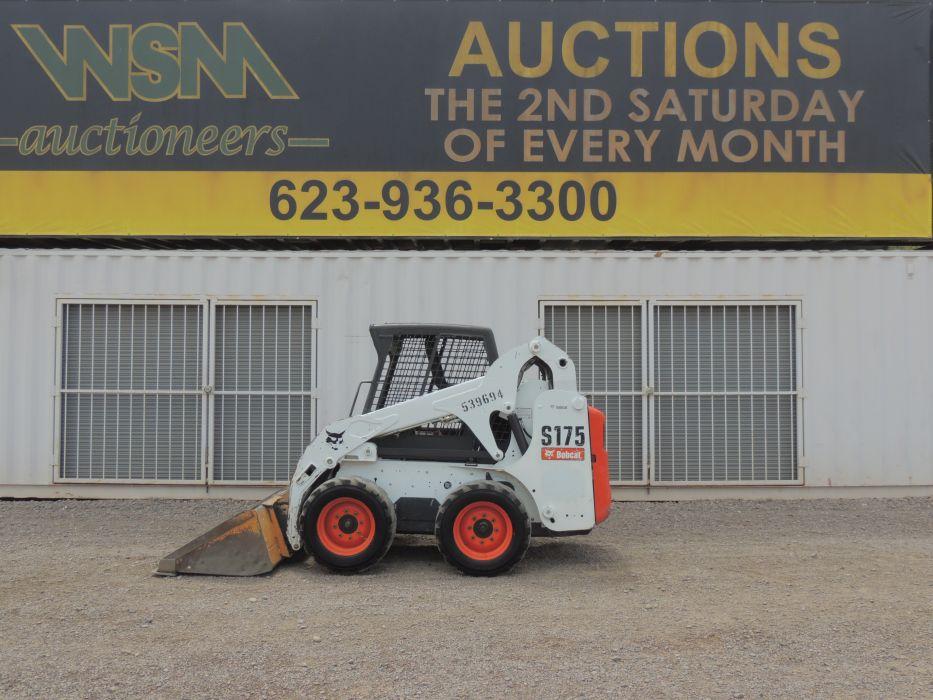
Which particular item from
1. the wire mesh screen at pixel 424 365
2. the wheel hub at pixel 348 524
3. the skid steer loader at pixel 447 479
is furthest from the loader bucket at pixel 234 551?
the wire mesh screen at pixel 424 365

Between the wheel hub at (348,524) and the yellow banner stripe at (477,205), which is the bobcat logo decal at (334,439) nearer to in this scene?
the wheel hub at (348,524)

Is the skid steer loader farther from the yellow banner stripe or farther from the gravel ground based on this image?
the yellow banner stripe

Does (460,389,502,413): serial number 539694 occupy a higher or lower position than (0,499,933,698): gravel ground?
higher

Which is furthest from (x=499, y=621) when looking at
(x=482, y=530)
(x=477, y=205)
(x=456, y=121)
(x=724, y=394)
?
(x=456, y=121)

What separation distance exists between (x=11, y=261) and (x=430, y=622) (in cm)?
737

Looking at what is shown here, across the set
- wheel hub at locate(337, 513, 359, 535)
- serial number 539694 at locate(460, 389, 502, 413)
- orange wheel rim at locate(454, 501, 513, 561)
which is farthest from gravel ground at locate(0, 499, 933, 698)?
serial number 539694 at locate(460, 389, 502, 413)

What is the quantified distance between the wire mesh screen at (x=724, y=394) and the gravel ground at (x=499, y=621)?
5.16 feet

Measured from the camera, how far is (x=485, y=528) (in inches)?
254

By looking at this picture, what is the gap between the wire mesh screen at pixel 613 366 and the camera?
31.5 feet

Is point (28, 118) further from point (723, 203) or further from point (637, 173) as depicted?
point (723, 203)

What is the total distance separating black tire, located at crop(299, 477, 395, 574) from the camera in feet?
21.0

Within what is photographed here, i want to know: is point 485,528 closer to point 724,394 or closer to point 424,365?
point 424,365

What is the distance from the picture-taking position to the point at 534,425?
21.7 feet

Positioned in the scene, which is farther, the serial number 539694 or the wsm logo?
the wsm logo
